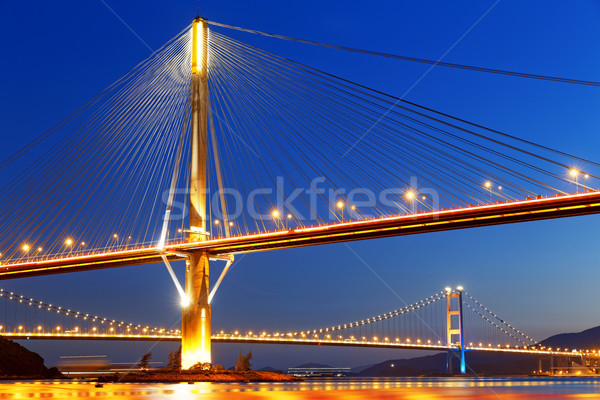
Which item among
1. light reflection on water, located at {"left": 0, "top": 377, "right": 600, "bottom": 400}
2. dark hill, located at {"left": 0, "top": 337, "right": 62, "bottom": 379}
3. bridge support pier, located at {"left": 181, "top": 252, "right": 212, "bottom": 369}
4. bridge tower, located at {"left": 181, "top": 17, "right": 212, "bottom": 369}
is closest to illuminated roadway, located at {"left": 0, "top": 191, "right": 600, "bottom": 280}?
bridge tower, located at {"left": 181, "top": 17, "right": 212, "bottom": 369}

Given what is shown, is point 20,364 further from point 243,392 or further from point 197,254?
point 243,392

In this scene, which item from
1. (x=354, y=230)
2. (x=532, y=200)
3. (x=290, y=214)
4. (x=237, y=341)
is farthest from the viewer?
(x=237, y=341)

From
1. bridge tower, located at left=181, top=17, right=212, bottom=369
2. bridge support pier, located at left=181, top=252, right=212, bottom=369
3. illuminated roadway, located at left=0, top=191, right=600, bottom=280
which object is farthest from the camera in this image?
bridge support pier, located at left=181, top=252, right=212, bottom=369

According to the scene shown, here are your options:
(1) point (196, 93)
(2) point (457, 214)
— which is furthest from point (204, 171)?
(2) point (457, 214)

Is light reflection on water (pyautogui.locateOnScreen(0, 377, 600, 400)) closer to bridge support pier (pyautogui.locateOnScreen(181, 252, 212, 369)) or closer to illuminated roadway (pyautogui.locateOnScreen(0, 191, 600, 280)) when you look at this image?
bridge support pier (pyautogui.locateOnScreen(181, 252, 212, 369))

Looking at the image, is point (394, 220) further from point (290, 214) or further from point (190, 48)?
point (190, 48)

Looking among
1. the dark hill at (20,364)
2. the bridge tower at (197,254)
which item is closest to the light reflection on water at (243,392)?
the bridge tower at (197,254)
